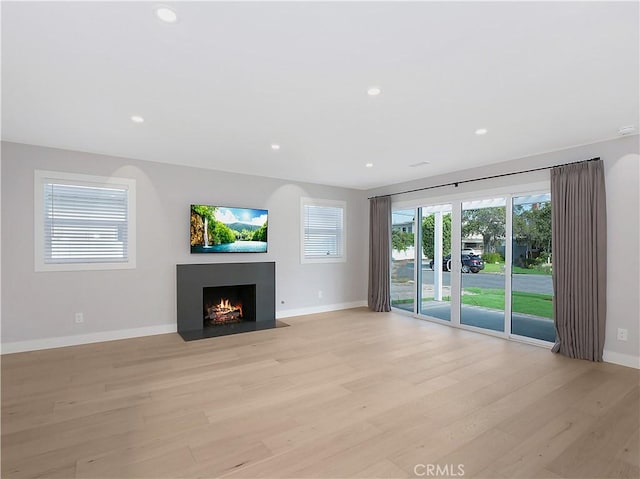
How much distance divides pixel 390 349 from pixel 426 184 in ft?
10.2

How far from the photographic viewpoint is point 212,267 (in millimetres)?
5270

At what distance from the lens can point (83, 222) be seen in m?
4.39

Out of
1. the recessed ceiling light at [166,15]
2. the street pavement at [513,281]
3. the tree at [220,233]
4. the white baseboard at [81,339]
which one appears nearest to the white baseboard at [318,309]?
the tree at [220,233]

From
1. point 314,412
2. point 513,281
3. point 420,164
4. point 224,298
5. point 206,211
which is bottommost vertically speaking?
point 314,412

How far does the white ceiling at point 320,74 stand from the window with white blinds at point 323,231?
235 cm

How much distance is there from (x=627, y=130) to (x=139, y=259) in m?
6.15

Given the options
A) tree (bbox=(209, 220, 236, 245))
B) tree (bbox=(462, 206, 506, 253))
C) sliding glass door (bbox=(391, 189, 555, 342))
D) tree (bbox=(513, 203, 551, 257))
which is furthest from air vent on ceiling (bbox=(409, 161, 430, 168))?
tree (bbox=(209, 220, 236, 245))

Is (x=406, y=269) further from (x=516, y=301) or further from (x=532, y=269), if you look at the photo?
(x=532, y=269)

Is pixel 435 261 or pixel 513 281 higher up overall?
pixel 435 261

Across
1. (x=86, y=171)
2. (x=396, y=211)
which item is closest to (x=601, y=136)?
(x=396, y=211)

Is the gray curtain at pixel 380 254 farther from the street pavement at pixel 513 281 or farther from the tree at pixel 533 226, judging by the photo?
the tree at pixel 533 226

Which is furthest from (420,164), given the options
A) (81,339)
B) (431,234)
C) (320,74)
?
(81,339)

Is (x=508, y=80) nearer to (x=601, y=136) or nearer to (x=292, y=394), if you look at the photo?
(x=601, y=136)
